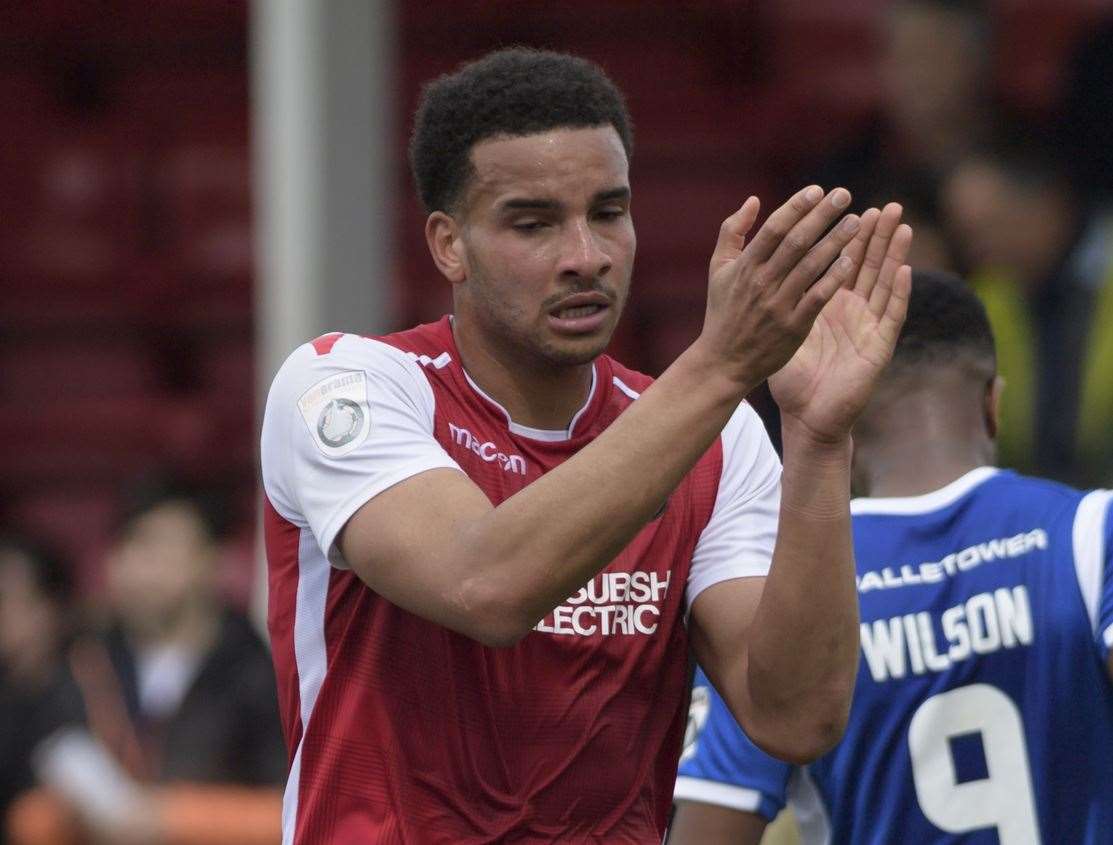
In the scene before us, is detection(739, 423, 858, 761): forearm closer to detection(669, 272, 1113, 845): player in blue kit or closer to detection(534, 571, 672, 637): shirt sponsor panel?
detection(534, 571, 672, 637): shirt sponsor panel

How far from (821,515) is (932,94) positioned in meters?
3.11

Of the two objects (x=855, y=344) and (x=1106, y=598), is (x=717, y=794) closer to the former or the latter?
(x=1106, y=598)

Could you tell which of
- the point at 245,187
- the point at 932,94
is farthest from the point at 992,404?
the point at 245,187

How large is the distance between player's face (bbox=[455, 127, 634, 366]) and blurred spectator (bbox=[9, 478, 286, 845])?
3653 millimetres

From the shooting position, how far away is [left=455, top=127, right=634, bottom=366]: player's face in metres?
2.74

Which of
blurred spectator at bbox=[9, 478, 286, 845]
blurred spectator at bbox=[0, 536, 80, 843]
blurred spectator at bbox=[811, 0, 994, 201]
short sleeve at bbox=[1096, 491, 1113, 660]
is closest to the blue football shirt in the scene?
short sleeve at bbox=[1096, 491, 1113, 660]

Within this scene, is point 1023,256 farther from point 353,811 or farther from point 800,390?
point 353,811

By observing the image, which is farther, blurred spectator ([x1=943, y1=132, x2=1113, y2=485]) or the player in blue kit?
blurred spectator ([x1=943, y1=132, x2=1113, y2=485])

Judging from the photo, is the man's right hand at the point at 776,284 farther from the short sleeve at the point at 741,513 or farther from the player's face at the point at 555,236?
the short sleeve at the point at 741,513

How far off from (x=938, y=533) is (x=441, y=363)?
86cm

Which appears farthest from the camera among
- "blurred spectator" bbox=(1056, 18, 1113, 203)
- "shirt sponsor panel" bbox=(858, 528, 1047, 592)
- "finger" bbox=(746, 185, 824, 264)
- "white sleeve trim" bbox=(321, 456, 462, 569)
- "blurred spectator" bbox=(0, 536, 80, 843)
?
"blurred spectator" bbox=(0, 536, 80, 843)

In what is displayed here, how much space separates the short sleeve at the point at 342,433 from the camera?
261 cm

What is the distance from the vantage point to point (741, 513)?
9.61 feet

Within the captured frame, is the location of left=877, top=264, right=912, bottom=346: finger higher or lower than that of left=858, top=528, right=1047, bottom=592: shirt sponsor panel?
higher
